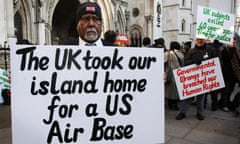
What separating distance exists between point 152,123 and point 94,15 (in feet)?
3.52

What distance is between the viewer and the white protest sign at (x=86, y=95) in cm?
134

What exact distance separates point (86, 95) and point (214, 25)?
404 centimetres

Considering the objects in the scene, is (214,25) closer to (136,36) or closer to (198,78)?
(198,78)

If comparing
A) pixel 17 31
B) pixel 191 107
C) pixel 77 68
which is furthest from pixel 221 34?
pixel 17 31

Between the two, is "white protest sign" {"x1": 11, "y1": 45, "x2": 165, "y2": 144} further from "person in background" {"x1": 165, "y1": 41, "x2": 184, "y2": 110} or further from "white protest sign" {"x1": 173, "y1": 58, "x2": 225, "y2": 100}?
"person in background" {"x1": 165, "y1": 41, "x2": 184, "y2": 110}

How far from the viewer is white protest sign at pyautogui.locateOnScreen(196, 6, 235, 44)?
14.7 ft

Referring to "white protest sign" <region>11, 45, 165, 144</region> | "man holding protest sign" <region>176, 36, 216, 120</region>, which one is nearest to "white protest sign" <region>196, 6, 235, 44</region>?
"man holding protest sign" <region>176, 36, 216, 120</region>

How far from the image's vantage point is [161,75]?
1.65 m

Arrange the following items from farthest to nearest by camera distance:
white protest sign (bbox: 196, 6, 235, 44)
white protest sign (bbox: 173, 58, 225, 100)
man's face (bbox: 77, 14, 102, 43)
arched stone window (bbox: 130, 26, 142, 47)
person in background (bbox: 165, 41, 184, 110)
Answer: arched stone window (bbox: 130, 26, 142, 47)
person in background (bbox: 165, 41, 184, 110)
white protest sign (bbox: 196, 6, 235, 44)
white protest sign (bbox: 173, 58, 225, 100)
man's face (bbox: 77, 14, 102, 43)

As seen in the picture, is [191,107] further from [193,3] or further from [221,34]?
[193,3]

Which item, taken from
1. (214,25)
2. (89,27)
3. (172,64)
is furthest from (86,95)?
(214,25)

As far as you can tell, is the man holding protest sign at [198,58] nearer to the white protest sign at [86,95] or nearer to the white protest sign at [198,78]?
the white protest sign at [198,78]

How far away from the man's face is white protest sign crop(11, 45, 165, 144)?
50 cm

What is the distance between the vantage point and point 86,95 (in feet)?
4.78
